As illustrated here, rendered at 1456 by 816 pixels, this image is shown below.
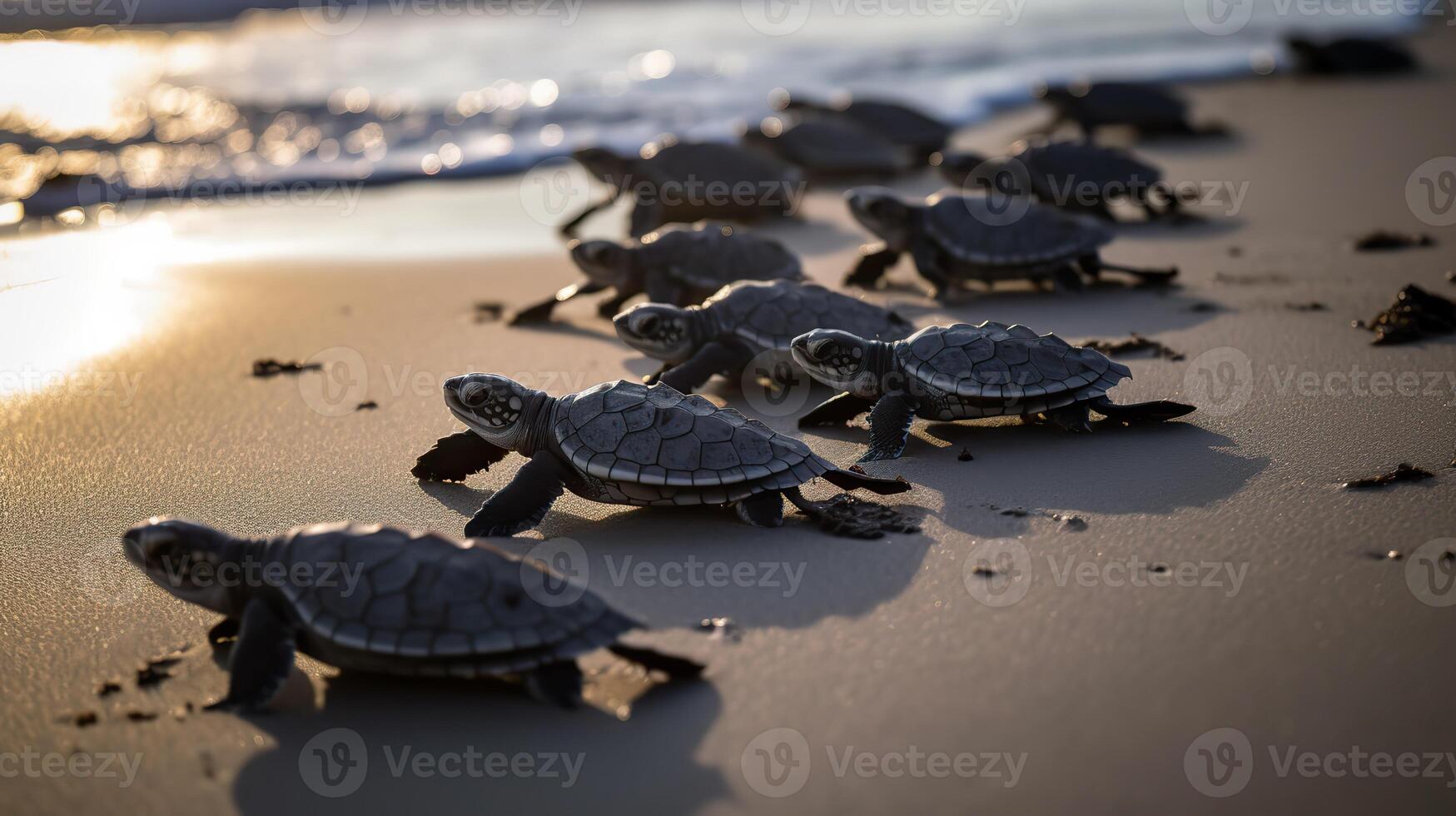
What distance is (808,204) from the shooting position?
1126 centimetres

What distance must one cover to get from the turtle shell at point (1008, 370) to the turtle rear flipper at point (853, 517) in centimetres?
75

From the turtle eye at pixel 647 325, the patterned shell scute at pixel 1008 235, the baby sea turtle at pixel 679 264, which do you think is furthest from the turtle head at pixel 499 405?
the patterned shell scute at pixel 1008 235

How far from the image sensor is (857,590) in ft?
12.2

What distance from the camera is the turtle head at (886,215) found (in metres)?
7.68

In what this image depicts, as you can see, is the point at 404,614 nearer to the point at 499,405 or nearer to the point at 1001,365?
the point at 499,405

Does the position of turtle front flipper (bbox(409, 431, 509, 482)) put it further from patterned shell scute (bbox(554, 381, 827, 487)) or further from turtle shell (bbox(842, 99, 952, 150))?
turtle shell (bbox(842, 99, 952, 150))

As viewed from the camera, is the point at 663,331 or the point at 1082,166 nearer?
the point at 663,331

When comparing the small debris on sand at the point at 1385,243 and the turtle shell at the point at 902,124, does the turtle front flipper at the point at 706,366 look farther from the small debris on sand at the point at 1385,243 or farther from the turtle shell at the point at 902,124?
the turtle shell at the point at 902,124

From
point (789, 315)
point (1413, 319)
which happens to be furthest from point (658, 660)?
point (1413, 319)

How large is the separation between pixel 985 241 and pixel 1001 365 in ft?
9.31

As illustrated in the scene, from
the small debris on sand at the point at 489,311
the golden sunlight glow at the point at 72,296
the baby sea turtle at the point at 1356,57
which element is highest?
the baby sea turtle at the point at 1356,57

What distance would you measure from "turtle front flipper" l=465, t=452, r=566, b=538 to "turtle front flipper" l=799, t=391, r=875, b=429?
1471 mm

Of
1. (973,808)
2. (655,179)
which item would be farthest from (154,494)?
(655,179)

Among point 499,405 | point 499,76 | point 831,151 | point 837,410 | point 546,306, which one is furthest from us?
point 499,76
